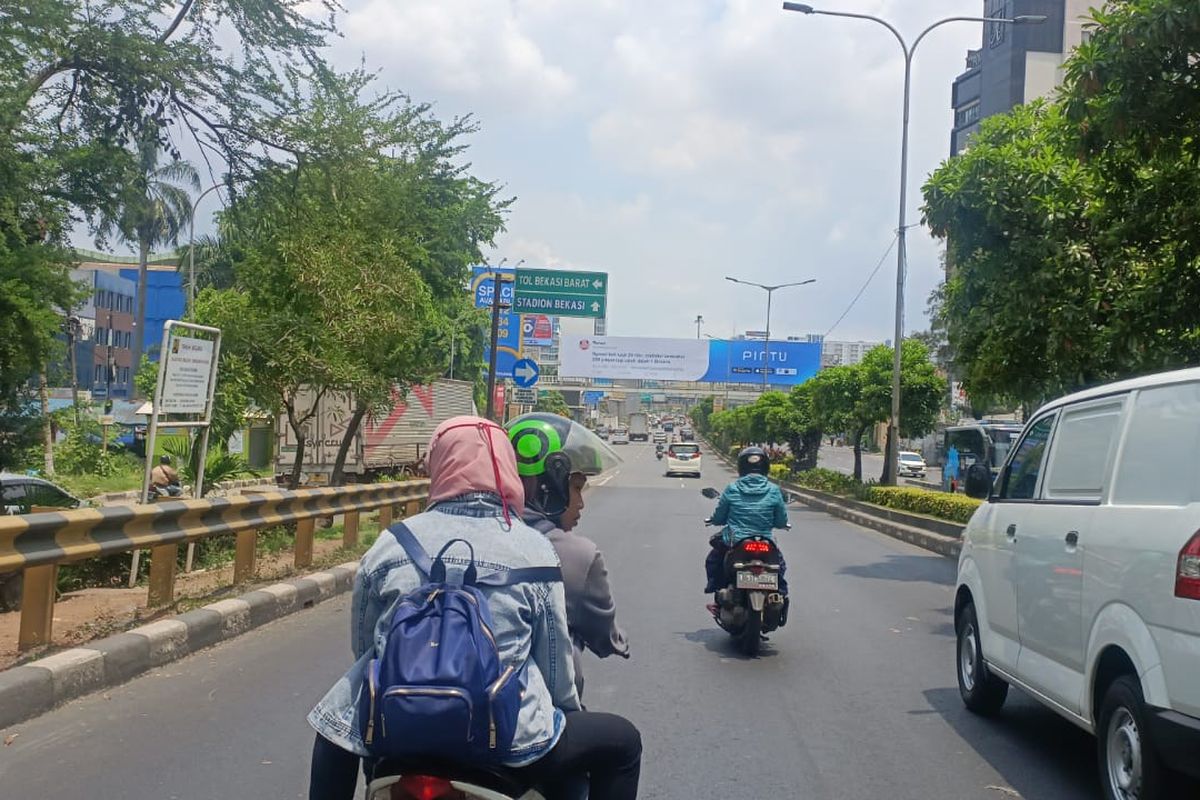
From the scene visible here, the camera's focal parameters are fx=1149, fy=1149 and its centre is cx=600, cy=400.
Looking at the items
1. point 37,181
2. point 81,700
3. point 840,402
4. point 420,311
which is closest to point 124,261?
point 840,402

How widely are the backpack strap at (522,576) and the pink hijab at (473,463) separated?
0.62 feet

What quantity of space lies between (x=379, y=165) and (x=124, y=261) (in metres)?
82.8

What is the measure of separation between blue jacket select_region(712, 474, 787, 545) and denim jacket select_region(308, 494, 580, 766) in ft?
19.2

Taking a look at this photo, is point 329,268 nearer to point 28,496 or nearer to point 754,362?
point 28,496

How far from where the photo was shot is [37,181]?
11.1 meters

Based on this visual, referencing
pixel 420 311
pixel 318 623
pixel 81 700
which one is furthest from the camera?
pixel 420 311

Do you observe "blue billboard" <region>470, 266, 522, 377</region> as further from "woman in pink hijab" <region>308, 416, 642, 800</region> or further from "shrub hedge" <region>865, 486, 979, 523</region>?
"woman in pink hijab" <region>308, 416, 642, 800</region>

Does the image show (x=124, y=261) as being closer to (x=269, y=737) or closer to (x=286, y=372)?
(x=286, y=372)

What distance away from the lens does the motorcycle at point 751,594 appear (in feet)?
28.2

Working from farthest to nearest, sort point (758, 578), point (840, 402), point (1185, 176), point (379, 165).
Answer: point (840, 402)
point (379, 165)
point (1185, 176)
point (758, 578)

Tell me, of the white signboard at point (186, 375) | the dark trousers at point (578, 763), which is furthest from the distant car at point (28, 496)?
the dark trousers at point (578, 763)

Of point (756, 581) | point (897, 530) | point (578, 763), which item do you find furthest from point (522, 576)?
point (897, 530)

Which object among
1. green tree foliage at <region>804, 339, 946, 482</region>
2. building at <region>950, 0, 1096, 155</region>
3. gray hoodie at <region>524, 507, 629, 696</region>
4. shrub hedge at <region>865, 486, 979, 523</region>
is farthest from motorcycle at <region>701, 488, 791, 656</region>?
building at <region>950, 0, 1096, 155</region>

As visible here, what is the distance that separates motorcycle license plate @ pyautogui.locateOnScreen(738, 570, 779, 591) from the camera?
28.1 ft
